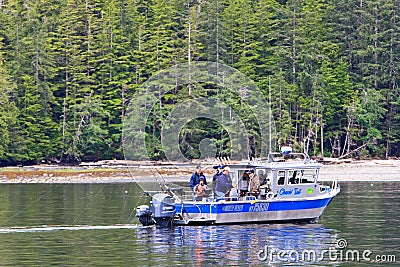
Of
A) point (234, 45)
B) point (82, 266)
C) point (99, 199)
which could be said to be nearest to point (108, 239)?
point (82, 266)

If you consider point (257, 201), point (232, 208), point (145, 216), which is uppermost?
point (257, 201)

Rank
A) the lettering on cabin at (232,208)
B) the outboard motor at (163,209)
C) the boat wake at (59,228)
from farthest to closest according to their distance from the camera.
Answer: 1. the lettering on cabin at (232,208)
2. the boat wake at (59,228)
3. the outboard motor at (163,209)

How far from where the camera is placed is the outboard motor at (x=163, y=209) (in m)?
44.3

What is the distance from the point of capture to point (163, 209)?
4456cm

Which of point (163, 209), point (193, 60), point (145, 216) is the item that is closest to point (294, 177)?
point (163, 209)

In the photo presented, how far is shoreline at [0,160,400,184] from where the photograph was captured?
85500 mm

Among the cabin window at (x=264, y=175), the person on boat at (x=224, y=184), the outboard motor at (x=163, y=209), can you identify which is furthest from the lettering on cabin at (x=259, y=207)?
the outboard motor at (x=163, y=209)

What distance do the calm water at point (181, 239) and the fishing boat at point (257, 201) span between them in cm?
53

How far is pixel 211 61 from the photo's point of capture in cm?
10419

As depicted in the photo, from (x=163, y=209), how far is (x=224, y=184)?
297 cm

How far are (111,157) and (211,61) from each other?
14388 millimetres

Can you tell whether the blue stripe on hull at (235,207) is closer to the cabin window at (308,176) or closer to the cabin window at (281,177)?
the cabin window at (281,177)

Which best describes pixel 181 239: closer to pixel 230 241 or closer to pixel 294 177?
pixel 230 241

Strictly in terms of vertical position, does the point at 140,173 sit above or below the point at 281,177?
below
